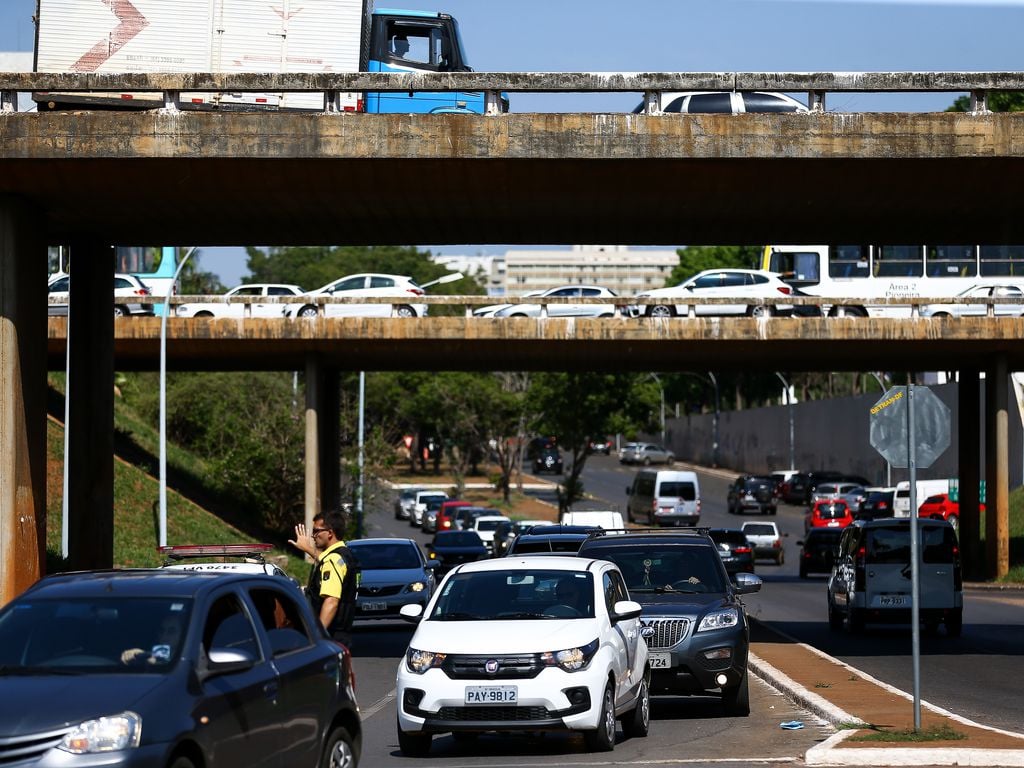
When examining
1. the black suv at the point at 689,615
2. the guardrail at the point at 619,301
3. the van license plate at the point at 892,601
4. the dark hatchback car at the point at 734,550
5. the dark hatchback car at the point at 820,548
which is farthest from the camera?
the dark hatchback car at the point at 820,548

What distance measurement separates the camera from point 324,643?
9094 millimetres

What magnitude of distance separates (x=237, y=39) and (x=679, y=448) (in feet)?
318

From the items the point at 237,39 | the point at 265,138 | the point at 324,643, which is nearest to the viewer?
the point at 324,643

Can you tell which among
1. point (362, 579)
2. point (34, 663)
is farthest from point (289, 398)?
point (34, 663)

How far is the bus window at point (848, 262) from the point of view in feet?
166

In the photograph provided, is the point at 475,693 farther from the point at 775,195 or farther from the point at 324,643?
the point at 775,195

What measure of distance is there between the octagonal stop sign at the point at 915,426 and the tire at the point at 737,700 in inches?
113

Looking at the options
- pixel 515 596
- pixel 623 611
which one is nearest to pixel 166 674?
pixel 515 596

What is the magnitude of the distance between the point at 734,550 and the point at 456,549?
6756 mm

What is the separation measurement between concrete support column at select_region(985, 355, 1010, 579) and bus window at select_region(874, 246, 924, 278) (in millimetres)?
8964

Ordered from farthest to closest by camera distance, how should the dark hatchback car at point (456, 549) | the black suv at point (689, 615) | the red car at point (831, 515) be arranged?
the red car at point (831, 515), the dark hatchback car at point (456, 549), the black suv at point (689, 615)

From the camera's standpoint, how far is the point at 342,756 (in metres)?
9.06

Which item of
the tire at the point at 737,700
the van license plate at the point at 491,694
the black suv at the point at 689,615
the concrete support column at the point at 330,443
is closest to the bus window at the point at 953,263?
the concrete support column at the point at 330,443

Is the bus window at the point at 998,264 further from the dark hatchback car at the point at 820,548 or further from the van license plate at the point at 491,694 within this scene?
the van license plate at the point at 491,694
